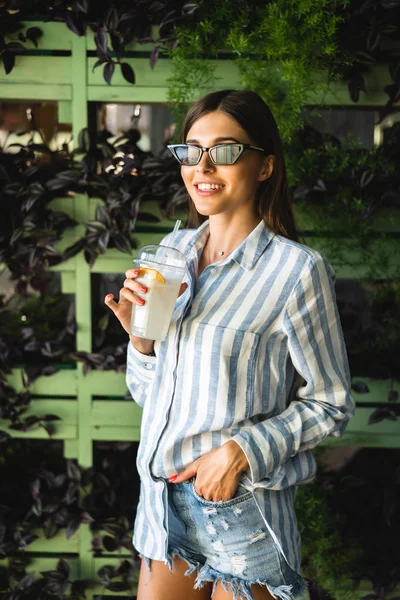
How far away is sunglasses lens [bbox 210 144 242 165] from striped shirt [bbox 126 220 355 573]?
160 millimetres

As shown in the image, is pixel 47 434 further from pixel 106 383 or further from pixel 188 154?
pixel 188 154

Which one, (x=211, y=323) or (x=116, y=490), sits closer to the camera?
(x=211, y=323)

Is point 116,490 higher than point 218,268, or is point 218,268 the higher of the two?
point 218,268

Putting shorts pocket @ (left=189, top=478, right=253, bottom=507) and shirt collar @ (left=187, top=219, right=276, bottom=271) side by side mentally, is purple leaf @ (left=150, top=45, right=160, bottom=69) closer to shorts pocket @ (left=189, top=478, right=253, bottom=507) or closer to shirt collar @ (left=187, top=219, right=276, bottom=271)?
shirt collar @ (left=187, top=219, right=276, bottom=271)

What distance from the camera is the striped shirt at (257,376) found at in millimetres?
1385

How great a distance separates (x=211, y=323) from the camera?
142 cm

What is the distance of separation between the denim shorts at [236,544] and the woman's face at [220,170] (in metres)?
0.58

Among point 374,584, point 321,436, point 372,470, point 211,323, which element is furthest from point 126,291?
point 374,584

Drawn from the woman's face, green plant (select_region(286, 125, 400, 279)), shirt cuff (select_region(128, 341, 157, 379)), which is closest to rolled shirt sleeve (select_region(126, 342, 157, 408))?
shirt cuff (select_region(128, 341, 157, 379))

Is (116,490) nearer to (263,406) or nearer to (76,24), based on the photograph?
(263,406)

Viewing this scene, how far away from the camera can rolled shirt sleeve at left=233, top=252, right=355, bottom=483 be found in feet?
4.48

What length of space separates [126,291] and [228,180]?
1.03 feet

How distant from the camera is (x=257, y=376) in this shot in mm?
1410

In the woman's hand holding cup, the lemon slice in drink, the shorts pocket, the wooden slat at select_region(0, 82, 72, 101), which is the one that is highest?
the wooden slat at select_region(0, 82, 72, 101)
